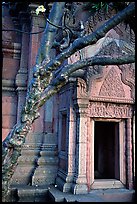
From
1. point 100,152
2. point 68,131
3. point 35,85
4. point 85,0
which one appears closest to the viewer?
point 35,85

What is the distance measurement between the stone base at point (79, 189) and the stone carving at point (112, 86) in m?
2.18

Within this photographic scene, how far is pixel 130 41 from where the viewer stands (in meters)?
6.05

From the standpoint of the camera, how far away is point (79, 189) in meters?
4.74

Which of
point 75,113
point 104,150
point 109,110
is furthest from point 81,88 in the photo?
point 104,150

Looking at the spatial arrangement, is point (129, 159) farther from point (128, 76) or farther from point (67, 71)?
point (67, 71)

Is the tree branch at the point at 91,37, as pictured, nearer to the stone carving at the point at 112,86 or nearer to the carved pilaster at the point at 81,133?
the carved pilaster at the point at 81,133

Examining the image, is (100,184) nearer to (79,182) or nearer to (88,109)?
(79,182)

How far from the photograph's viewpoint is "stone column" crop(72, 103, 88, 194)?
479 centimetres

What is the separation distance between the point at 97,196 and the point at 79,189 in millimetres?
422

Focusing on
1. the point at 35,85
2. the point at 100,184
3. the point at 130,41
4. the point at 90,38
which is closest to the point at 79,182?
the point at 100,184

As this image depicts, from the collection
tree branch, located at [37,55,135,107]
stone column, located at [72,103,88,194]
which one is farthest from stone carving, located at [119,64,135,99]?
tree branch, located at [37,55,135,107]

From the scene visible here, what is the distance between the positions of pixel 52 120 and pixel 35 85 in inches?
107

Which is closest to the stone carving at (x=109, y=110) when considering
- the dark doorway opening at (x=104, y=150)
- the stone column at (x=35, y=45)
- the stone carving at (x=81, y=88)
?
the stone carving at (x=81, y=88)

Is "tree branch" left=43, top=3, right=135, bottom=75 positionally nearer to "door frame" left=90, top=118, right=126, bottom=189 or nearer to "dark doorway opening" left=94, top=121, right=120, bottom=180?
"door frame" left=90, top=118, right=126, bottom=189
